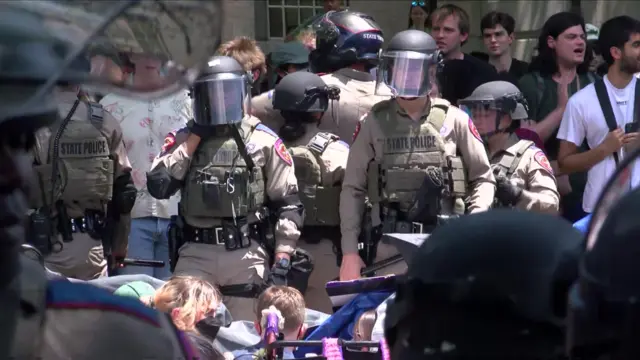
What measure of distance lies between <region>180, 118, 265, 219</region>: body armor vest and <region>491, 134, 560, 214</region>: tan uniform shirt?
→ 110 centimetres

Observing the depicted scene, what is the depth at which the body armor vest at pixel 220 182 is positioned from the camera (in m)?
4.98

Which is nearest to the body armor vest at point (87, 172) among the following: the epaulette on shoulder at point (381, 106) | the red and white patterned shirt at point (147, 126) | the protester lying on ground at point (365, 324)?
the red and white patterned shirt at point (147, 126)

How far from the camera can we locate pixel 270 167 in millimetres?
5074

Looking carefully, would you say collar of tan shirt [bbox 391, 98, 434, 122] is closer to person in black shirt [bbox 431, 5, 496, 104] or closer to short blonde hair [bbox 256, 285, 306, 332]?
person in black shirt [bbox 431, 5, 496, 104]

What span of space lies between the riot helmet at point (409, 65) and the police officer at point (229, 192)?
55cm

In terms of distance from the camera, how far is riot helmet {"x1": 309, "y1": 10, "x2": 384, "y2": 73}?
578 cm

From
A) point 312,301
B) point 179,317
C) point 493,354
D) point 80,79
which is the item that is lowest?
point 312,301

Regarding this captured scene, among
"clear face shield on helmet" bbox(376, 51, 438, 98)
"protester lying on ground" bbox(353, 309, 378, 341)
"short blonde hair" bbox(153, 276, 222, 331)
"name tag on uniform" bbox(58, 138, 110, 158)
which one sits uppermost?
"clear face shield on helmet" bbox(376, 51, 438, 98)

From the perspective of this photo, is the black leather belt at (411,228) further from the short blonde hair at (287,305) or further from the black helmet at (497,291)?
the black helmet at (497,291)

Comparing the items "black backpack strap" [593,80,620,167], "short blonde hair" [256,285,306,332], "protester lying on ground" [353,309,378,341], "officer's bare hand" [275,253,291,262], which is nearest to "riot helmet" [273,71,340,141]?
"officer's bare hand" [275,253,291,262]

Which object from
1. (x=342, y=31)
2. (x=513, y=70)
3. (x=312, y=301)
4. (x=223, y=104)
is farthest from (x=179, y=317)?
(x=513, y=70)

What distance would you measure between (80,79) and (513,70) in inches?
219

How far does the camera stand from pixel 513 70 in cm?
668

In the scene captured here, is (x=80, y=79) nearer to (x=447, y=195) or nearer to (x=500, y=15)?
(x=447, y=195)
